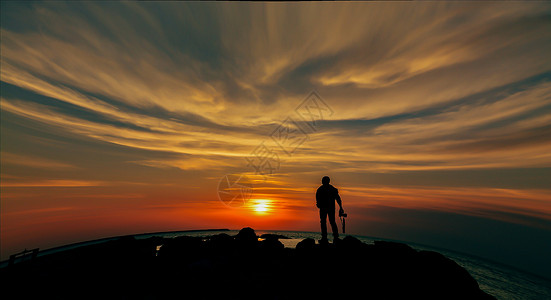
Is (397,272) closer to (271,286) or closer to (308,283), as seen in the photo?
(308,283)

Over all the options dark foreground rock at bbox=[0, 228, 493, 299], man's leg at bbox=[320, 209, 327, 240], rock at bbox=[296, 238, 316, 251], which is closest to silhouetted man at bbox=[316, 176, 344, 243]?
man's leg at bbox=[320, 209, 327, 240]

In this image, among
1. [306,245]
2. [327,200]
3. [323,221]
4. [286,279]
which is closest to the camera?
[286,279]

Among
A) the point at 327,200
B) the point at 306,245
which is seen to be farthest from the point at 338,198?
the point at 306,245

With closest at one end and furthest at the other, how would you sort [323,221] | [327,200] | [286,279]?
[286,279] → [327,200] → [323,221]

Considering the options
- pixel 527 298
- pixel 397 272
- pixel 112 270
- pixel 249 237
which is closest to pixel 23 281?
pixel 112 270

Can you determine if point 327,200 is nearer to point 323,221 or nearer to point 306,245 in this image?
point 323,221

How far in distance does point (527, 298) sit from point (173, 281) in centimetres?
4185

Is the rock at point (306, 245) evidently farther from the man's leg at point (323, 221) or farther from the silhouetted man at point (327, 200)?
the man's leg at point (323, 221)

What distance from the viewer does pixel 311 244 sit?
45.5ft

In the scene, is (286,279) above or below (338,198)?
below

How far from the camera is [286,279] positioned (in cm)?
1032

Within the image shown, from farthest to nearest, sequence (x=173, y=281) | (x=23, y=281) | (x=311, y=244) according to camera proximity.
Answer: (x=311, y=244)
(x=23, y=281)
(x=173, y=281)

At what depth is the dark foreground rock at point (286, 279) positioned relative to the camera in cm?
924

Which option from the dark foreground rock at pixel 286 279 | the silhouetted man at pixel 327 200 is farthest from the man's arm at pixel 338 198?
the dark foreground rock at pixel 286 279
